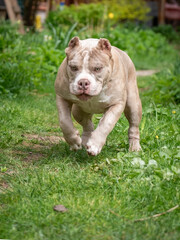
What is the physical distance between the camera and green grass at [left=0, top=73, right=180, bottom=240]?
2748 mm

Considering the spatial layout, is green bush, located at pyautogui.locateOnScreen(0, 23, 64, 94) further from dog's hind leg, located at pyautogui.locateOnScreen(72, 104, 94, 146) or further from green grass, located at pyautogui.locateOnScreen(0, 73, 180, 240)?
dog's hind leg, located at pyautogui.locateOnScreen(72, 104, 94, 146)

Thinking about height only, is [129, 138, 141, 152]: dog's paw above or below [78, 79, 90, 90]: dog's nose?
below

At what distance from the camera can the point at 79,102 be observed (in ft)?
13.5

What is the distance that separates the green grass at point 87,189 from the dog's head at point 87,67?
68 cm

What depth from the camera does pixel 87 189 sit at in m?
3.36

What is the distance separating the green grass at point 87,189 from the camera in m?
2.75

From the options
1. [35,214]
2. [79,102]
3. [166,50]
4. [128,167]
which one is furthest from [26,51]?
[166,50]

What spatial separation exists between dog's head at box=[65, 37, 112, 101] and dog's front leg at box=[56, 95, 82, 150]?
0.36 m

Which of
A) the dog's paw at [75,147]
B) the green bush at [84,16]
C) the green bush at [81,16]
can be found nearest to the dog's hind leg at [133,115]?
the dog's paw at [75,147]

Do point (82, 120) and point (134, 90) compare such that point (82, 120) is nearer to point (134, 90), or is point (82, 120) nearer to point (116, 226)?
point (134, 90)

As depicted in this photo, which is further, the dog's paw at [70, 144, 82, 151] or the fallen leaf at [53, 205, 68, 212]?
the dog's paw at [70, 144, 82, 151]

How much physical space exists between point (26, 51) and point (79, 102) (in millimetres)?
4650

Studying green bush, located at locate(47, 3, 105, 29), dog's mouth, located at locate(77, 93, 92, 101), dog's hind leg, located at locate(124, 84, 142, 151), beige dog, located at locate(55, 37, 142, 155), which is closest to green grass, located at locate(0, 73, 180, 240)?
dog's hind leg, located at locate(124, 84, 142, 151)

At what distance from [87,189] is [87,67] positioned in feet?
3.71
